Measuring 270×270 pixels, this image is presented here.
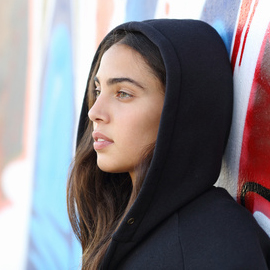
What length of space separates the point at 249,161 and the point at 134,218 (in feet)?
1.53

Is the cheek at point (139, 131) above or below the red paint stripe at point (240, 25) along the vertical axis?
below

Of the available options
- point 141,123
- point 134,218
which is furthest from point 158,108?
point 134,218

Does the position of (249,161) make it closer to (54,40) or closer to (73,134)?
(73,134)

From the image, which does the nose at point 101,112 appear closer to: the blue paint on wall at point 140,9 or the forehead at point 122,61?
the forehead at point 122,61

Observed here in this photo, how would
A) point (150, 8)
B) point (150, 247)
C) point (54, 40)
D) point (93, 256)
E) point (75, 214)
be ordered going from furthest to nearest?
point (54, 40), point (150, 8), point (75, 214), point (93, 256), point (150, 247)

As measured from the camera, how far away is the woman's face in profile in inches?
68.3

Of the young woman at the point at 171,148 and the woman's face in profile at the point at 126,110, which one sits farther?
the woman's face in profile at the point at 126,110

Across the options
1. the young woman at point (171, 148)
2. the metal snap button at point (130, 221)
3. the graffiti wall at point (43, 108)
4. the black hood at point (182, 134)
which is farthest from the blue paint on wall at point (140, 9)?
the metal snap button at point (130, 221)

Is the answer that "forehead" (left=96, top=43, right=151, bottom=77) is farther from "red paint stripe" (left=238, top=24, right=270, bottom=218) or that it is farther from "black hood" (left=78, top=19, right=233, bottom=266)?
"red paint stripe" (left=238, top=24, right=270, bottom=218)

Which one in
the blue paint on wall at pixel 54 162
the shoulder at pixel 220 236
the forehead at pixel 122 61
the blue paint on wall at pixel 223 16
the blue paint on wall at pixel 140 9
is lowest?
the blue paint on wall at pixel 54 162

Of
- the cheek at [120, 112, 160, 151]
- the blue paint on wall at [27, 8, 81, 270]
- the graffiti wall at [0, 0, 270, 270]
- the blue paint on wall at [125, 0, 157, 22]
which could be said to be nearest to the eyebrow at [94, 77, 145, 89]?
the cheek at [120, 112, 160, 151]

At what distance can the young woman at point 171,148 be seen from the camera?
4.69ft

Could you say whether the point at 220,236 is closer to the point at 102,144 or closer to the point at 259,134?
the point at 259,134

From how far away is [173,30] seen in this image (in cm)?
168
